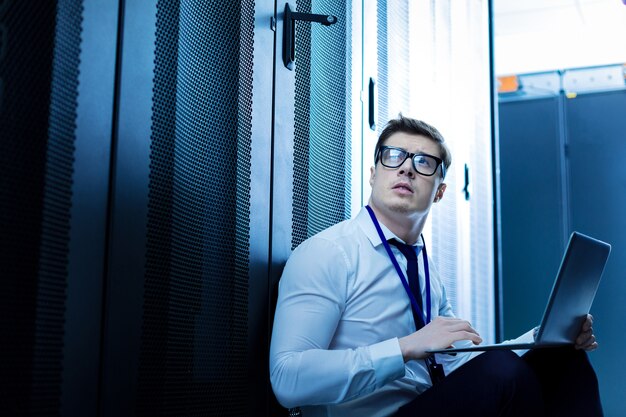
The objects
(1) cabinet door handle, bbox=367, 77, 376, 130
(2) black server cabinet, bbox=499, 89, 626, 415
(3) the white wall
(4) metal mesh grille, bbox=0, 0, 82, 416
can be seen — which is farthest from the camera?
(3) the white wall

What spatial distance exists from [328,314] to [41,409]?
0.74 meters

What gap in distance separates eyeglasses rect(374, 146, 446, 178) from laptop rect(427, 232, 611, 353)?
486 mm

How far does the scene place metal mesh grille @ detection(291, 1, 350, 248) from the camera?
6.82 feet

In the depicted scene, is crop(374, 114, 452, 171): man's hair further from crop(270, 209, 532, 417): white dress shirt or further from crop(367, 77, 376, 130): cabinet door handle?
crop(367, 77, 376, 130): cabinet door handle

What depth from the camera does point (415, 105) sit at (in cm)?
308

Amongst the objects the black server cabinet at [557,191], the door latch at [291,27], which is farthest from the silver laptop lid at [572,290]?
the black server cabinet at [557,191]

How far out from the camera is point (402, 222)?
201 cm

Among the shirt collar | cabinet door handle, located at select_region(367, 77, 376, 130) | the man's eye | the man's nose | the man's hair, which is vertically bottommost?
the shirt collar

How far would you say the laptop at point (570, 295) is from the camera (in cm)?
163

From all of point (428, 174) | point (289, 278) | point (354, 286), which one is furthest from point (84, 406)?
point (428, 174)

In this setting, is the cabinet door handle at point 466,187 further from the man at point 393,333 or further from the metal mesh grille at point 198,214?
the metal mesh grille at point 198,214

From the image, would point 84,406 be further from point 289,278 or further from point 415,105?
point 415,105

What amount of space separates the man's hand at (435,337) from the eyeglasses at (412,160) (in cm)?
54

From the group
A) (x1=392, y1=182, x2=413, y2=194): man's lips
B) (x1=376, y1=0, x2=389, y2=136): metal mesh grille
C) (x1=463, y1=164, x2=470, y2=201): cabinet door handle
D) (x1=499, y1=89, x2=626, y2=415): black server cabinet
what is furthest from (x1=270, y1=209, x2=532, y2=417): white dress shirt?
(x1=499, y1=89, x2=626, y2=415): black server cabinet
